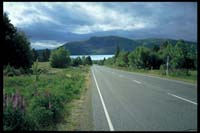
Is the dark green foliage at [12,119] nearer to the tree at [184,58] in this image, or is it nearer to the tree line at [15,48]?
the tree at [184,58]

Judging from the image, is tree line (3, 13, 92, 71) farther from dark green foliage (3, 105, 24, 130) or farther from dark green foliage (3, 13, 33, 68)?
dark green foliage (3, 105, 24, 130)

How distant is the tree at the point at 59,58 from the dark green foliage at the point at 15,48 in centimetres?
3772

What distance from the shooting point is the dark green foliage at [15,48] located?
38.2 meters

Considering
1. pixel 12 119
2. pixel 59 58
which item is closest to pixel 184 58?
pixel 12 119

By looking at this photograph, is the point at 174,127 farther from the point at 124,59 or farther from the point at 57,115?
the point at 124,59

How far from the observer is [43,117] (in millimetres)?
7516

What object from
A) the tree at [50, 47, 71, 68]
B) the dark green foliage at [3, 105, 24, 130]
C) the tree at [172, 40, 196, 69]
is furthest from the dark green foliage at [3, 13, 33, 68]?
the tree at [50, 47, 71, 68]

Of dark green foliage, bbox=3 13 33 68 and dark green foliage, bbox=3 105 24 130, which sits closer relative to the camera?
dark green foliage, bbox=3 105 24 130

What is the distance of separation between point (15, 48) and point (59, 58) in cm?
4553

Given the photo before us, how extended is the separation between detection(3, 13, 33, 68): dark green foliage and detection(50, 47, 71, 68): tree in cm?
3772

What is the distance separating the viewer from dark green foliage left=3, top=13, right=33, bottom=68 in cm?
3819

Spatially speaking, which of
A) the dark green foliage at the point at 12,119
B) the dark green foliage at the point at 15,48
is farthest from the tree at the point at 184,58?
the dark green foliage at the point at 12,119

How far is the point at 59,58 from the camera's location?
84625 millimetres

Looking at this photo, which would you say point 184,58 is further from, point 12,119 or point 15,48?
point 12,119
